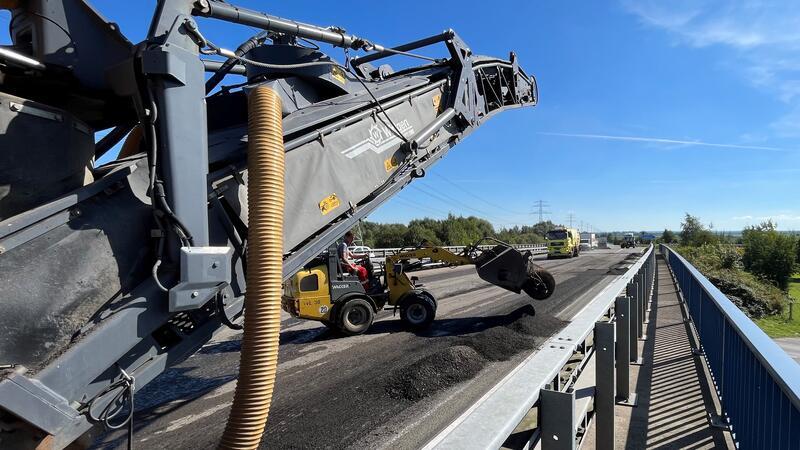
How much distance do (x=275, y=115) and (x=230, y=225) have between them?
810 mm

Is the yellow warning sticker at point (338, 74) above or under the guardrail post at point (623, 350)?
above

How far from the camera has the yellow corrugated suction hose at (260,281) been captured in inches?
85.7

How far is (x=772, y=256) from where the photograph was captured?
35.8 m

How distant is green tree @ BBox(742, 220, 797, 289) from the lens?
35031 mm

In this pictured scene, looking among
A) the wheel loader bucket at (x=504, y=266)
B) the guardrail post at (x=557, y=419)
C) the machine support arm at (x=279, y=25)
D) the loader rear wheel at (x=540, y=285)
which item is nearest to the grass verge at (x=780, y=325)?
the loader rear wheel at (x=540, y=285)

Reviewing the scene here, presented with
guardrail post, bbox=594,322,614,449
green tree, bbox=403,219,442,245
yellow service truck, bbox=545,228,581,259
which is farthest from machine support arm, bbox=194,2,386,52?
green tree, bbox=403,219,442,245

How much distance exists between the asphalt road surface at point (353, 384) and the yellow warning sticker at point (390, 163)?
251 centimetres

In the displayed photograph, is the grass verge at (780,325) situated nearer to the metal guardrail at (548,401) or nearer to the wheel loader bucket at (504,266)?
the wheel loader bucket at (504,266)

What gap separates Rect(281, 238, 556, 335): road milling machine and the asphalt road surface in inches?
15.5

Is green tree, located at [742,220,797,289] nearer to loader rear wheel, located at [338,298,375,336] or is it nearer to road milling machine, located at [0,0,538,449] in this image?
loader rear wheel, located at [338,298,375,336]

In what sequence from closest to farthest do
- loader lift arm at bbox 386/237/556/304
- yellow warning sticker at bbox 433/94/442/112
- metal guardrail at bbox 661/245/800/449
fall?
metal guardrail at bbox 661/245/800/449 < yellow warning sticker at bbox 433/94/442/112 < loader lift arm at bbox 386/237/556/304

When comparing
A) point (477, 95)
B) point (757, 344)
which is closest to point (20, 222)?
point (757, 344)

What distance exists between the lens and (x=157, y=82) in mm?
2346

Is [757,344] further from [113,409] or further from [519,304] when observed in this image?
[519,304]
